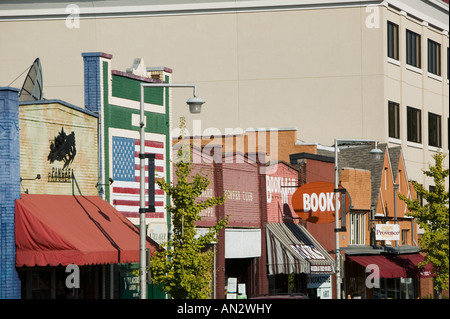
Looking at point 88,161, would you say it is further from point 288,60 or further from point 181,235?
point 288,60

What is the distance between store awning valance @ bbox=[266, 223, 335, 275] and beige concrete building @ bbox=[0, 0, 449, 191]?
49.6 ft

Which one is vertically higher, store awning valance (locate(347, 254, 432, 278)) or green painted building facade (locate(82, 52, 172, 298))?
green painted building facade (locate(82, 52, 172, 298))

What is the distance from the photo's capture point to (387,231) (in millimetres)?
58844

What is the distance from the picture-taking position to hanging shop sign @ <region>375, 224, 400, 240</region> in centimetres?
5812

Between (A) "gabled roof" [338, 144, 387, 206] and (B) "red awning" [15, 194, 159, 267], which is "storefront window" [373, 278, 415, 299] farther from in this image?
(B) "red awning" [15, 194, 159, 267]

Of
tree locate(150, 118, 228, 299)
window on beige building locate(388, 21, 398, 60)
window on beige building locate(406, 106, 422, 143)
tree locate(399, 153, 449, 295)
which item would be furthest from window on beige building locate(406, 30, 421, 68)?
tree locate(150, 118, 228, 299)

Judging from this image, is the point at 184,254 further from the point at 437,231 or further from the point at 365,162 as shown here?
the point at 365,162

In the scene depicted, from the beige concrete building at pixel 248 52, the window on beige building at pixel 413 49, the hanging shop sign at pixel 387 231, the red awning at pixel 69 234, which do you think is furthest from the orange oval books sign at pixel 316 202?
the window on beige building at pixel 413 49

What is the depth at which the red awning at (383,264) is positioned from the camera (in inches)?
2197

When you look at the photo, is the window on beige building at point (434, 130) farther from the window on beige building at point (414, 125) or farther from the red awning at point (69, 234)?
the red awning at point (69, 234)

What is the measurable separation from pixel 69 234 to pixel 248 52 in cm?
3614

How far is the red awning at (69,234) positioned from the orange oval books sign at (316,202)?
15.7 m
